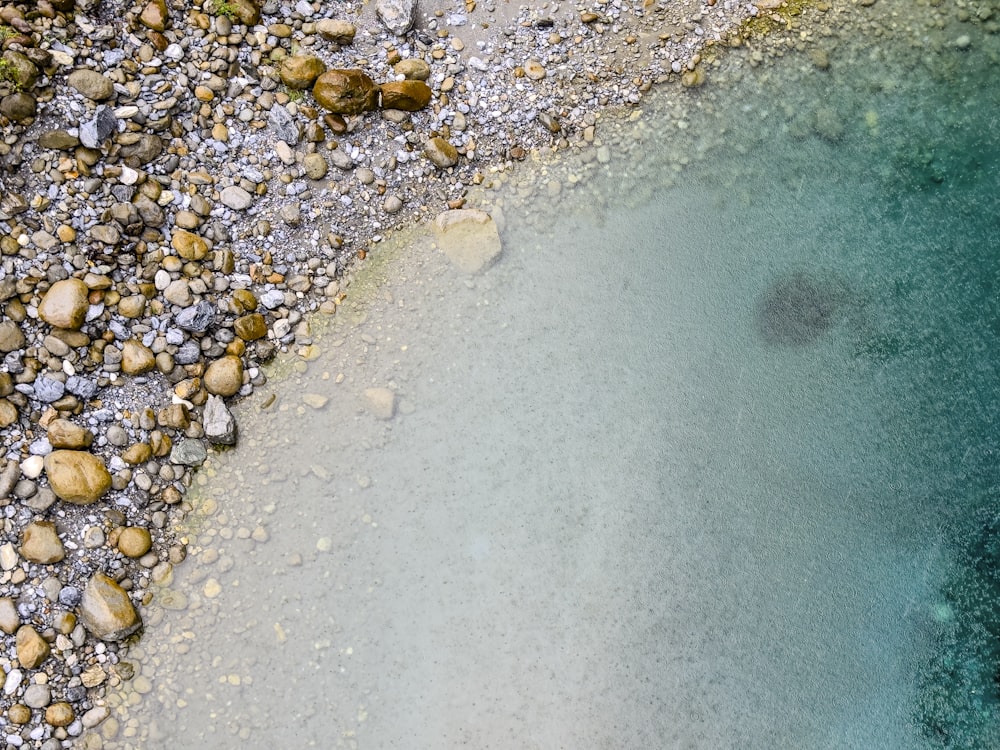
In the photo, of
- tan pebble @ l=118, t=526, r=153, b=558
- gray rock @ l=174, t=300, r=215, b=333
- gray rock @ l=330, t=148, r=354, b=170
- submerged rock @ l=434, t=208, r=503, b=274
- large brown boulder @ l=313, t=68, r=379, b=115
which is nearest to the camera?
tan pebble @ l=118, t=526, r=153, b=558

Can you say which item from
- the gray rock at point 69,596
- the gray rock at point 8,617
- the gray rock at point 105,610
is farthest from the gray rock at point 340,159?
the gray rock at point 8,617

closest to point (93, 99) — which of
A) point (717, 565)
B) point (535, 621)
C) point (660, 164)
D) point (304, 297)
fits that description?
point (304, 297)

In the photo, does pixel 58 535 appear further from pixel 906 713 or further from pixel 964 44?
pixel 964 44

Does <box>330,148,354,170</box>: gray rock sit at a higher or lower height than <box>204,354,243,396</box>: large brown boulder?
higher

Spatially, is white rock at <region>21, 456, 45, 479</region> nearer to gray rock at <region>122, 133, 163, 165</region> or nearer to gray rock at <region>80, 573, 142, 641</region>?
gray rock at <region>80, 573, 142, 641</region>

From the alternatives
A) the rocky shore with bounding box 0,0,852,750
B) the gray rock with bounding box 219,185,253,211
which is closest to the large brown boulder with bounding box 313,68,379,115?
the rocky shore with bounding box 0,0,852,750

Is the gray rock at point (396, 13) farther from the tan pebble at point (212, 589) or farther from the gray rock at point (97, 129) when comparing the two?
the tan pebble at point (212, 589)

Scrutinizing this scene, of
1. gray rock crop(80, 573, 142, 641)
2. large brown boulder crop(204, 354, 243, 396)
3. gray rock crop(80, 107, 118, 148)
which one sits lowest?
gray rock crop(80, 573, 142, 641)

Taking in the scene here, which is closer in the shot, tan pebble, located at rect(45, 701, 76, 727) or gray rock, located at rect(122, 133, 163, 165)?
tan pebble, located at rect(45, 701, 76, 727)
